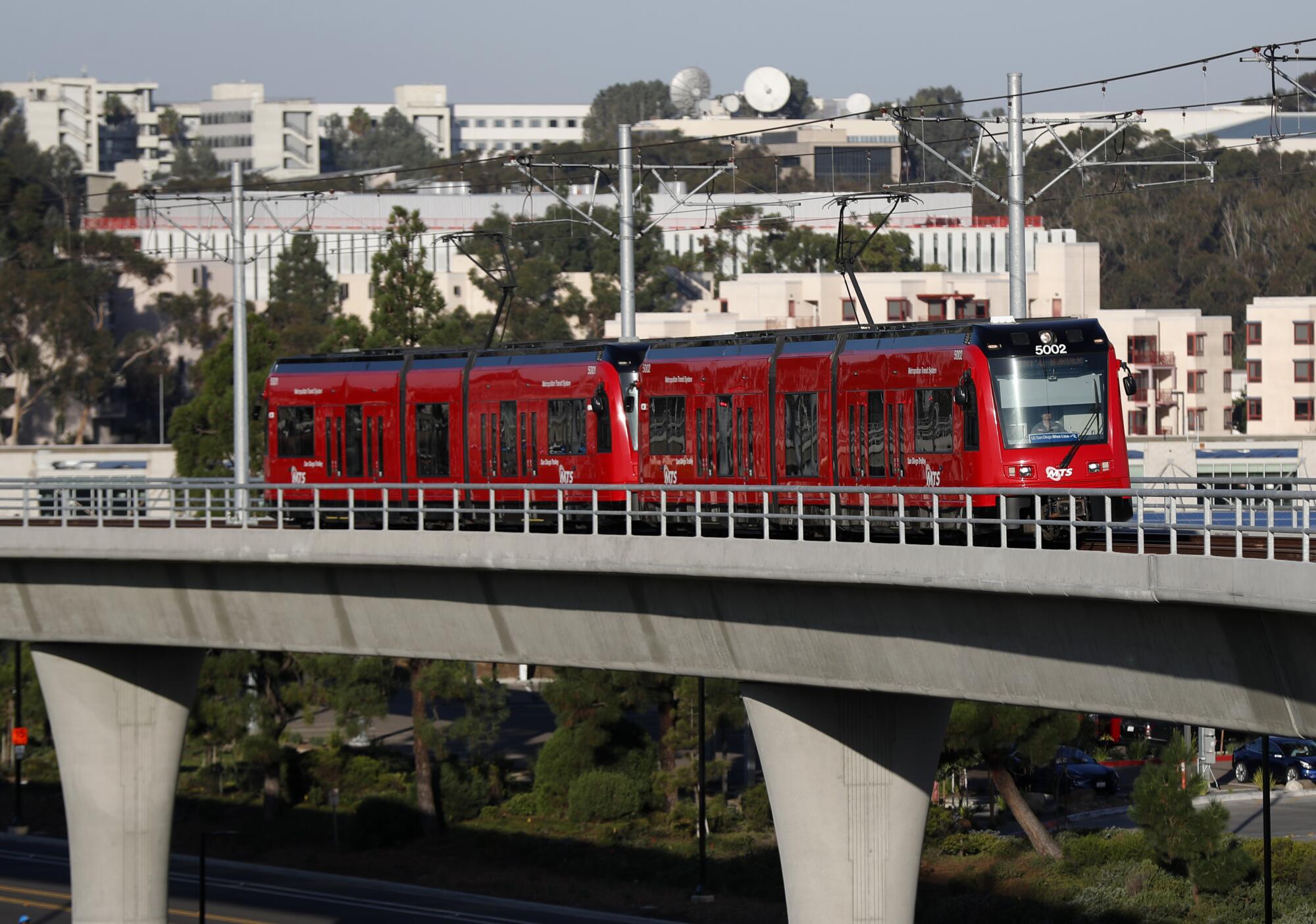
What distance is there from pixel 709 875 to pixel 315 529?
22683 millimetres

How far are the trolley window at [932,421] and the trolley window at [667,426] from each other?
514 cm

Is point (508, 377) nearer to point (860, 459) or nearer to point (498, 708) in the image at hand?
point (860, 459)

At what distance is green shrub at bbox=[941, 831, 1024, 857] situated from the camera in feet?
166

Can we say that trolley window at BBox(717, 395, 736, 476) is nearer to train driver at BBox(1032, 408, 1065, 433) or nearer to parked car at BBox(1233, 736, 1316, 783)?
train driver at BBox(1032, 408, 1065, 433)

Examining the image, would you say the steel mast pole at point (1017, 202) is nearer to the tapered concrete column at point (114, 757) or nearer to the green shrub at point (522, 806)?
the tapered concrete column at point (114, 757)

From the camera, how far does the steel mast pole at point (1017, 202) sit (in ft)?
97.5

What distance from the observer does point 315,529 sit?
31453mm

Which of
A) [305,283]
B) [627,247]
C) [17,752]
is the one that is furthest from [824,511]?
[305,283]

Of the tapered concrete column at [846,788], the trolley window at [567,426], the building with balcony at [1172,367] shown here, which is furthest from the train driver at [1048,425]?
the building with balcony at [1172,367]

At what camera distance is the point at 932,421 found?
28.4 m

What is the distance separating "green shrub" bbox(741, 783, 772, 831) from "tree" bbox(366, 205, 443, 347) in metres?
21.7

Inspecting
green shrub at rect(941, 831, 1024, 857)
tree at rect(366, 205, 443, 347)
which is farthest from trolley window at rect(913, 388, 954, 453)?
tree at rect(366, 205, 443, 347)

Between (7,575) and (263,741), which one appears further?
(263,741)

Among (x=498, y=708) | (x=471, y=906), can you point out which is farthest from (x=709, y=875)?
(x=498, y=708)
